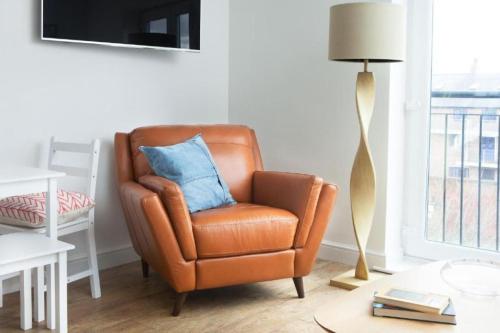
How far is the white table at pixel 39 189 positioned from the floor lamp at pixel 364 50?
59.7 inches

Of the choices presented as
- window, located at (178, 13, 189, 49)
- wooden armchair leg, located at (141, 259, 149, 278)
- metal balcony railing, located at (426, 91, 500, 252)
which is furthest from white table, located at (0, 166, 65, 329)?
metal balcony railing, located at (426, 91, 500, 252)

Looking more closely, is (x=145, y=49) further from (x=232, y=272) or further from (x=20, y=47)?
(x=232, y=272)

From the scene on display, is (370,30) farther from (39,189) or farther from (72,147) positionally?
(39,189)

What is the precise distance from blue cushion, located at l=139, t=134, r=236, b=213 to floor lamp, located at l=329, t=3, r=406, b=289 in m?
0.72

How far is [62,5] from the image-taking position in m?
3.13

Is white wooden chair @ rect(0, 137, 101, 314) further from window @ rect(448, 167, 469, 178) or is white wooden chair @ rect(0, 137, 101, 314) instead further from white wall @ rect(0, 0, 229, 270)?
window @ rect(448, 167, 469, 178)

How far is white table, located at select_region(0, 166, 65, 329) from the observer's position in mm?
2314

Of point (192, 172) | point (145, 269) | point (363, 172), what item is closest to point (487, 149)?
point (363, 172)

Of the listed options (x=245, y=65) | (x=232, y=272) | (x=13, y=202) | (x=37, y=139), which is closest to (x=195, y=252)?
(x=232, y=272)

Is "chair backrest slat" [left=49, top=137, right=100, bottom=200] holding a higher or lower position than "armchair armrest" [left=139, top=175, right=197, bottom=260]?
higher

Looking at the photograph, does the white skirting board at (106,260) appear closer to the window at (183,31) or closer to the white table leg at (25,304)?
the white table leg at (25,304)

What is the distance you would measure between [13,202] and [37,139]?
1.70ft

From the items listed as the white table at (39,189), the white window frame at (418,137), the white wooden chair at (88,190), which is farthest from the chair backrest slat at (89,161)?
the white window frame at (418,137)

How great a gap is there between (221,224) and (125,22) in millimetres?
1421
